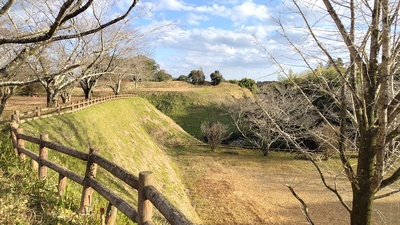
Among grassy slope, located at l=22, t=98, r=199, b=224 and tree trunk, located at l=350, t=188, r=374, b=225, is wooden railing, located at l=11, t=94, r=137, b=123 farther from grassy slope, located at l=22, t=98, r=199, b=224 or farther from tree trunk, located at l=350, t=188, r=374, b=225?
tree trunk, located at l=350, t=188, r=374, b=225

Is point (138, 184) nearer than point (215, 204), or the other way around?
point (138, 184)

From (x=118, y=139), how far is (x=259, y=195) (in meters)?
9.57

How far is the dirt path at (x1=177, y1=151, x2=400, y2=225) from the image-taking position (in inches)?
523

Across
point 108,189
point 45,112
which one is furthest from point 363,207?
point 45,112

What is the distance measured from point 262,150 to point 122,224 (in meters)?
22.1

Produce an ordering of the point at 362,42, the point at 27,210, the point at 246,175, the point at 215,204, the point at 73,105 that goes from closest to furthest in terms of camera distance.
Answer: the point at 362,42 → the point at 27,210 → the point at 215,204 → the point at 73,105 → the point at 246,175

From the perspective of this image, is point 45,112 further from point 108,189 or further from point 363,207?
point 363,207

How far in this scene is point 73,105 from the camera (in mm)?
17812

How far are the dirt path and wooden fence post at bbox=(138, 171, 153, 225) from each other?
8.21 metres

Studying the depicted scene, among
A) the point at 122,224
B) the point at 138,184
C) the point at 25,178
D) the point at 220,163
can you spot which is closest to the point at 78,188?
the point at 25,178

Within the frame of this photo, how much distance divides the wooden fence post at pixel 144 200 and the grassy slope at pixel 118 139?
6.76 meters

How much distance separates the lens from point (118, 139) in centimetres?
1853

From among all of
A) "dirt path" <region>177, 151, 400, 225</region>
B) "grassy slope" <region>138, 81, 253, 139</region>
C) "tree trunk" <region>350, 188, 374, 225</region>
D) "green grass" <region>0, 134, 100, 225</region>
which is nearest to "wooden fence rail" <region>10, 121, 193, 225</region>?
"green grass" <region>0, 134, 100, 225</region>

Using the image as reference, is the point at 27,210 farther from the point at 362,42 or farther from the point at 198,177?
the point at 198,177
